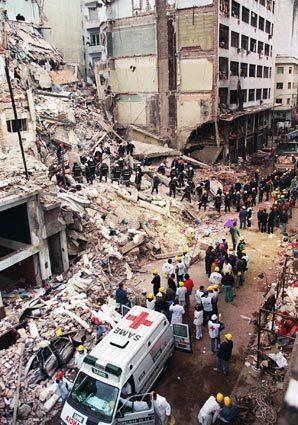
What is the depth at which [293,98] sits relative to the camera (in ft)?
186

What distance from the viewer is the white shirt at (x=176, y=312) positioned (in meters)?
11.1

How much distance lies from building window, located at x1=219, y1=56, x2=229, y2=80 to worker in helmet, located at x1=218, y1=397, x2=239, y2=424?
28.7 meters

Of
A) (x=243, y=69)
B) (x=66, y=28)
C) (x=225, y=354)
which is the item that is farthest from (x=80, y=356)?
(x=66, y=28)

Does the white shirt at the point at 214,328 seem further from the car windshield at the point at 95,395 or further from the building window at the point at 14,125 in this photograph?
the building window at the point at 14,125

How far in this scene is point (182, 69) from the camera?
32125 millimetres

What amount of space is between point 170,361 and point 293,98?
180ft

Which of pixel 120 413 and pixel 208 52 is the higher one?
pixel 208 52

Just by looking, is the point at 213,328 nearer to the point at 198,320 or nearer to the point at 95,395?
the point at 198,320

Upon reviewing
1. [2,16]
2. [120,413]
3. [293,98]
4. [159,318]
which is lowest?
[120,413]

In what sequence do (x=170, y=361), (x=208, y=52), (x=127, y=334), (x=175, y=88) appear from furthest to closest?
(x=175, y=88)
(x=208, y=52)
(x=170, y=361)
(x=127, y=334)

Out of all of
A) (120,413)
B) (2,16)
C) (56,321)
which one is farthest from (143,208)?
(2,16)

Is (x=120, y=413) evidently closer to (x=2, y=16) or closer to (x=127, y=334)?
(x=127, y=334)

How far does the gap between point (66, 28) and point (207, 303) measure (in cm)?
4033

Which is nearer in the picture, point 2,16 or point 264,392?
point 264,392
